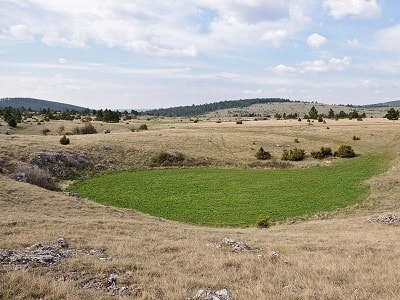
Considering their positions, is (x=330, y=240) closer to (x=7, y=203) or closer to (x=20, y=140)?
(x=7, y=203)

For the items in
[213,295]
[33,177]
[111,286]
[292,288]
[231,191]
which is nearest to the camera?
[213,295]

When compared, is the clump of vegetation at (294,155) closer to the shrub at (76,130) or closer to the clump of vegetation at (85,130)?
the clump of vegetation at (85,130)

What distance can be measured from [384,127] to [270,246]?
88.3 metres

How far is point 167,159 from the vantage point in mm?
63312

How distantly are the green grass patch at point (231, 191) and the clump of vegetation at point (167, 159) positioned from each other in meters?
3.84

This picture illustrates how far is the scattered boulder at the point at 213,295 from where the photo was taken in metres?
9.38

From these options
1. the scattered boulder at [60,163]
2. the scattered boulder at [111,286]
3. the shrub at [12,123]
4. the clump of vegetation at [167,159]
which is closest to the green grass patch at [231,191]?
the clump of vegetation at [167,159]

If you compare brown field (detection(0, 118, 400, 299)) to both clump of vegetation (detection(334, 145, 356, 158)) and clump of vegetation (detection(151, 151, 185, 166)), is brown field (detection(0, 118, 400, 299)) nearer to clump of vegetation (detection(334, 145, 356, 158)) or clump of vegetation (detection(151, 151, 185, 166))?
clump of vegetation (detection(151, 151, 185, 166))

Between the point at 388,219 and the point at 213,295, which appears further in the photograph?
the point at 388,219

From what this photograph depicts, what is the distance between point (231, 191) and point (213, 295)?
37.1 meters

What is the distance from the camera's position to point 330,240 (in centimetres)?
2147

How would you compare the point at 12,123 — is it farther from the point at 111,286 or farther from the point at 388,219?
the point at 111,286

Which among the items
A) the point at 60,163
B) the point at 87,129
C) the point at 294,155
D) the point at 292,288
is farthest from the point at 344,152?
the point at 292,288

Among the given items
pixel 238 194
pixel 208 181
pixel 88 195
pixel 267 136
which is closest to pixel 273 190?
pixel 238 194
